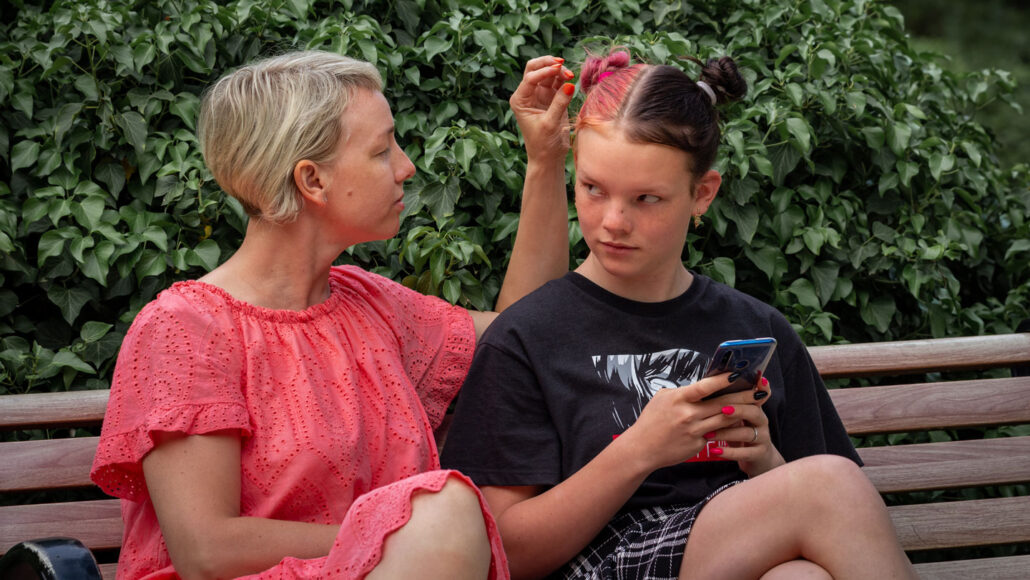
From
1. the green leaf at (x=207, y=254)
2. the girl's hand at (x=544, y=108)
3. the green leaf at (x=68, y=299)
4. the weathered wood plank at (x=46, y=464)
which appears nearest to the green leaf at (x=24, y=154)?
the green leaf at (x=68, y=299)

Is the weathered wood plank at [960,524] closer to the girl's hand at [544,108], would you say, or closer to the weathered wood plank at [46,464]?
the girl's hand at [544,108]

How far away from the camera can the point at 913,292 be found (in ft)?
9.70

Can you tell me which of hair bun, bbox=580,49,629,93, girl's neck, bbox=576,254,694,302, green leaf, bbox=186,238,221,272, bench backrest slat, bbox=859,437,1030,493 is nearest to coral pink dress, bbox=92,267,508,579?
girl's neck, bbox=576,254,694,302

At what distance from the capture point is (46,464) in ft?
7.36

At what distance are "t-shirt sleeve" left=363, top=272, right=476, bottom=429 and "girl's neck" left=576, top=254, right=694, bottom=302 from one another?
30cm

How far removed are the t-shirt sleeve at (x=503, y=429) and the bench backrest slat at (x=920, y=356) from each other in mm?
855

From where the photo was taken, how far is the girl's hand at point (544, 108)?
2250mm

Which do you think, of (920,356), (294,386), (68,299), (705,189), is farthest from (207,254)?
(920,356)

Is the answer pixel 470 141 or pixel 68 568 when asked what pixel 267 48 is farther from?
pixel 68 568

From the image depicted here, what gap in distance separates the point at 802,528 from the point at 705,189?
714 mm

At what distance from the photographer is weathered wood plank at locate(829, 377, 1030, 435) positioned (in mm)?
2600

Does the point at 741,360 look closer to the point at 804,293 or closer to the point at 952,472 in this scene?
the point at 952,472

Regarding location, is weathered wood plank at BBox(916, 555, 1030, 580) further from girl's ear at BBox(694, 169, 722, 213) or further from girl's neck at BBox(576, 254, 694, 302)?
girl's ear at BBox(694, 169, 722, 213)

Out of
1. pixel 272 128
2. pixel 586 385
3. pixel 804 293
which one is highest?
pixel 272 128
